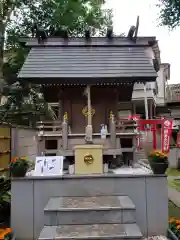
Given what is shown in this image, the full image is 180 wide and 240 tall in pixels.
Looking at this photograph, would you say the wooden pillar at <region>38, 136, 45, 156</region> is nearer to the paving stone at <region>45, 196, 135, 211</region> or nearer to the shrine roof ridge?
the paving stone at <region>45, 196, 135, 211</region>

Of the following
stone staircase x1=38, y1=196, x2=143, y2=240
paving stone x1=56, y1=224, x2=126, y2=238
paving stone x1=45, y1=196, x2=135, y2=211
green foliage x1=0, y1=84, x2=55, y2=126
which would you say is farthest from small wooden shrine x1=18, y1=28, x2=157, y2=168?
green foliage x1=0, y1=84, x2=55, y2=126

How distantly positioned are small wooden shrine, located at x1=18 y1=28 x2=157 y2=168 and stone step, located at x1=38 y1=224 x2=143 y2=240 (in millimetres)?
3411

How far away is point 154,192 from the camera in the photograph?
20.3ft

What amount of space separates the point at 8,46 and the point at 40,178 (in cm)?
889

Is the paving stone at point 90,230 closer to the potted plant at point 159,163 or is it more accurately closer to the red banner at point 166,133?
the potted plant at point 159,163

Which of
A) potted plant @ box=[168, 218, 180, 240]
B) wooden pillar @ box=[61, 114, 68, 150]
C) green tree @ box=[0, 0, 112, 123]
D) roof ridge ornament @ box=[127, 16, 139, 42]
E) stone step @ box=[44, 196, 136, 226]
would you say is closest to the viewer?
stone step @ box=[44, 196, 136, 226]

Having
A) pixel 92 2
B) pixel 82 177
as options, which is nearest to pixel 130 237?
pixel 82 177

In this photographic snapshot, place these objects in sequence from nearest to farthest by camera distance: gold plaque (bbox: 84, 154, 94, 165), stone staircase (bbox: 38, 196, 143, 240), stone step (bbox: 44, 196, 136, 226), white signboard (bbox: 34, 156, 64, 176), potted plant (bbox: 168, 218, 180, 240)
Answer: stone staircase (bbox: 38, 196, 143, 240) < stone step (bbox: 44, 196, 136, 226) < potted plant (bbox: 168, 218, 180, 240) < white signboard (bbox: 34, 156, 64, 176) < gold plaque (bbox: 84, 154, 94, 165)

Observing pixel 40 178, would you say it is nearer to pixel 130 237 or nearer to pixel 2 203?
pixel 2 203

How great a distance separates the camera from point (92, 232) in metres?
4.90

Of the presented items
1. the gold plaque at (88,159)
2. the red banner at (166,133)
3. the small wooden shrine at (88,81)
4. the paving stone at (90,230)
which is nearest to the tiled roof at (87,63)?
the small wooden shrine at (88,81)

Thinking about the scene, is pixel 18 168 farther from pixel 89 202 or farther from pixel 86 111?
pixel 86 111

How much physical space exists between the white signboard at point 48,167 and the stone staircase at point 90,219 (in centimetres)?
100

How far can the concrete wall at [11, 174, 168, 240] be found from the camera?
5961 millimetres
